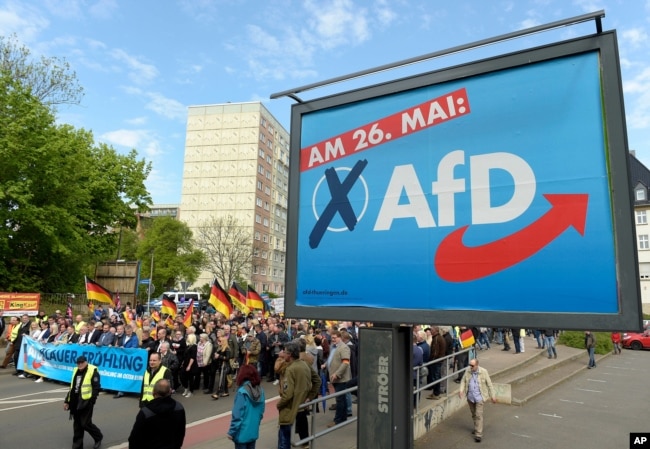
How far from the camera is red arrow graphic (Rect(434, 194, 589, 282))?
3662 mm

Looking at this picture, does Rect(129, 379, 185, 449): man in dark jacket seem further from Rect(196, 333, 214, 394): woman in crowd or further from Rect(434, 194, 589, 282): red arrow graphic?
Rect(196, 333, 214, 394): woman in crowd

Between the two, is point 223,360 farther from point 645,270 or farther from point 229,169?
point 645,270

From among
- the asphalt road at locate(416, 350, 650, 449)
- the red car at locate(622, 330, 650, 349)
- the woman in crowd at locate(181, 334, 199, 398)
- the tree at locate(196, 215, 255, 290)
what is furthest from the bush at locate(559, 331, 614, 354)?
the tree at locate(196, 215, 255, 290)

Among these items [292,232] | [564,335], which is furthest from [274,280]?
[292,232]

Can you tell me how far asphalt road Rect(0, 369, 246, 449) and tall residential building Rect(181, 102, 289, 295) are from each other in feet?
→ 183

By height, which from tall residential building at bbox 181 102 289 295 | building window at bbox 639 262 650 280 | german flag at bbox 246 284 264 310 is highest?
tall residential building at bbox 181 102 289 295

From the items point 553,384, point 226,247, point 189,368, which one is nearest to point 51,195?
point 189,368

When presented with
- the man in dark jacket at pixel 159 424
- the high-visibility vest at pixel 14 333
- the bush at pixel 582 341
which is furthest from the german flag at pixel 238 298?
the bush at pixel 582 341

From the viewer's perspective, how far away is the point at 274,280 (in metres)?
77.6

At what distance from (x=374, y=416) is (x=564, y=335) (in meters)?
26.0

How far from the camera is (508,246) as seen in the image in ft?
12.7

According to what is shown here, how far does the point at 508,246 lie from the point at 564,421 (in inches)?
385

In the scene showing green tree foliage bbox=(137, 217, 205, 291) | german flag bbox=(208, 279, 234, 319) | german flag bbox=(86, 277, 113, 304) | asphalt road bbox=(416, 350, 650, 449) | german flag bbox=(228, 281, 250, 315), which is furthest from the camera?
green tree foliage bbox=(137, 217, 205, 291)

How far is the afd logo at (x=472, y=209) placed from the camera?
373cm
